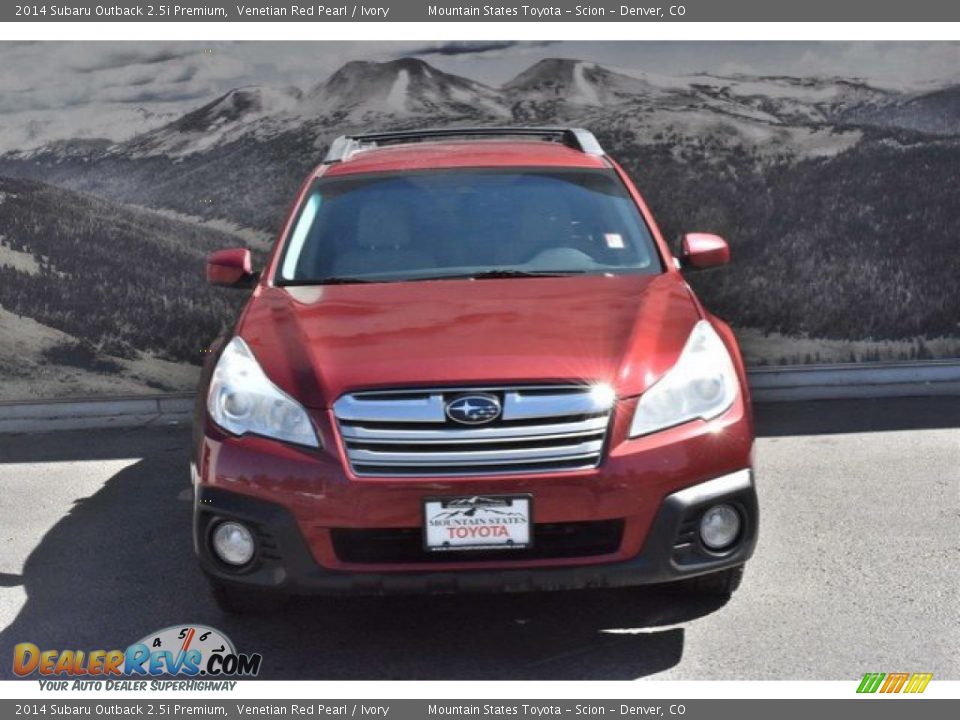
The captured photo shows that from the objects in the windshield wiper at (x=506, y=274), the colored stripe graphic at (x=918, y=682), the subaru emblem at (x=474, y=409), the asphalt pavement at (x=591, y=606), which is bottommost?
the asphalt pavement at (x=591, y=606)

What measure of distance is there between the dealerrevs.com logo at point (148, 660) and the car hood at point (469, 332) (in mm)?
934

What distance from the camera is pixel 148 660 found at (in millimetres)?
4164

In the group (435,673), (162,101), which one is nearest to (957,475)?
(435,673)

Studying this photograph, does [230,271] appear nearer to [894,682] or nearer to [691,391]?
[691,391]

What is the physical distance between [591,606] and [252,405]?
1.41 m

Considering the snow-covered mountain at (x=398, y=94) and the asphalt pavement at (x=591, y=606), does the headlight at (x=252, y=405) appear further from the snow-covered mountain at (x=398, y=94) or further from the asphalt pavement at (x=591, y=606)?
the snow-covered mountain at (x=398, y=94)

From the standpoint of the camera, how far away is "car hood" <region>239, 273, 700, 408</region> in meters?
3.92

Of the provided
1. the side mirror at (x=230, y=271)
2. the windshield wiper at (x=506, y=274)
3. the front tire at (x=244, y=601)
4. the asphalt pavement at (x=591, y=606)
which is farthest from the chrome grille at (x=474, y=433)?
the side mirror at (x=230, y=271)

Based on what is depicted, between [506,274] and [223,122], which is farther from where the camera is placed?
[223,122]

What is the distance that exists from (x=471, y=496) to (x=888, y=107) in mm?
5147

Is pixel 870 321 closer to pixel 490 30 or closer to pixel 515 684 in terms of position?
pixel 490 30

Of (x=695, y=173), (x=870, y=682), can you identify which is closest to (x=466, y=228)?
(x=870, y=682)

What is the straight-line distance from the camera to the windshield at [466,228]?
196 inches

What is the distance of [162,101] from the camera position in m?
7.85
